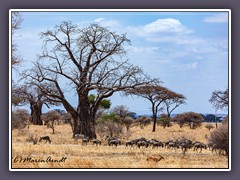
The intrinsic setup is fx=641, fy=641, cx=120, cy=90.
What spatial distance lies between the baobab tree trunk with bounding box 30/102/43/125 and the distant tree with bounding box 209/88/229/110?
6237mm

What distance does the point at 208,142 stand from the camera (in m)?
17.4

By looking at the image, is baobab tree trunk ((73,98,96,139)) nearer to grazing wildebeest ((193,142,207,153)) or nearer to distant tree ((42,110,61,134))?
distant tree ((42,110,61,134))

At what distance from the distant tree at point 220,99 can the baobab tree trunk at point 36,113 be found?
6.24 meters

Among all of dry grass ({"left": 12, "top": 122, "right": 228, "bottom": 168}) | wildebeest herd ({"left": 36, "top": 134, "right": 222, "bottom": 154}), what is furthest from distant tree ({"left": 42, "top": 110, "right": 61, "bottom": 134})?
dry grass ({"left": 12, "top": 122, "right": 228, "bottom": 168})

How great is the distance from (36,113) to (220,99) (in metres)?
7.69

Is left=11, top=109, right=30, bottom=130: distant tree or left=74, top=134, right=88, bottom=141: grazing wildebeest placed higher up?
left=11, top=109, right=30, bottom=130: distant tree

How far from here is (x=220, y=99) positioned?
16203 mm

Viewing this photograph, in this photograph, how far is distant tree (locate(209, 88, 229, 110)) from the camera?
49.2 feet

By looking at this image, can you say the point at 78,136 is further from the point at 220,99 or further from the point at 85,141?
the point at 220,99

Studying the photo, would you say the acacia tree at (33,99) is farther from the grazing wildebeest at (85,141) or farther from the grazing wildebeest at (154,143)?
the grazing wildebeest at (154,143)

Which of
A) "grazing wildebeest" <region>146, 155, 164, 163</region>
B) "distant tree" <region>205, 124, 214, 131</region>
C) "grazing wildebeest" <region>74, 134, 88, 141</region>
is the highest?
"distant tree" <region>205, 124, 214, 131</region>
